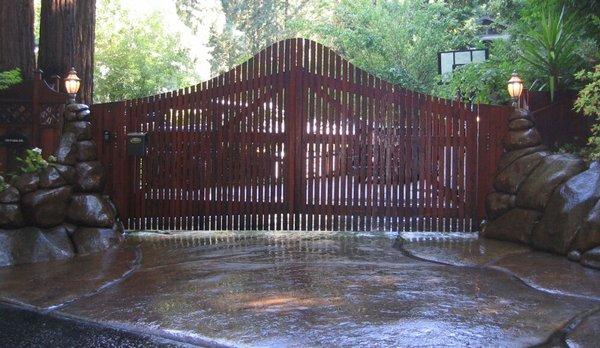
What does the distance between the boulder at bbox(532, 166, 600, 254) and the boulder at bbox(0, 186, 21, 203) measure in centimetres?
618

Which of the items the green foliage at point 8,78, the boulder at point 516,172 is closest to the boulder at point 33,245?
the green foliage at point 8,78

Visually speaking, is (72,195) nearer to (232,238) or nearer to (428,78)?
(232,238)

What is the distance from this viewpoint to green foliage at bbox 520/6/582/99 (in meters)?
9.85

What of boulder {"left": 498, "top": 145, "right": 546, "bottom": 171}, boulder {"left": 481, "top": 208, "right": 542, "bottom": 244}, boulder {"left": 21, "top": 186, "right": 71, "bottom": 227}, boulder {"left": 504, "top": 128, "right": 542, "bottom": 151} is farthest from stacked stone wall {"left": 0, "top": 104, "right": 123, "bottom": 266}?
boulder {"left": 504, "top": 128, "right": 542, "bottom": 151}

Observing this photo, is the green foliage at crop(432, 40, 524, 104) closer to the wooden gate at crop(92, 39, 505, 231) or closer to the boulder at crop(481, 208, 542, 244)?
the wooden gate at crop(92, 39, 505, 231)

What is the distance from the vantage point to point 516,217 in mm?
7699

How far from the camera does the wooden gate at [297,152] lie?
27.8 ft

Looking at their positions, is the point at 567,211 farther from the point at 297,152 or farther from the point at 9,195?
the point at 9,195

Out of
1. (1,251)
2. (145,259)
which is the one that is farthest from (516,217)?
(1,251)

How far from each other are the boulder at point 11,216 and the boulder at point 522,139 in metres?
6.35

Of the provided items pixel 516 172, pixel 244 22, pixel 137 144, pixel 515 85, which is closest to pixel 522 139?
pixel 516 172

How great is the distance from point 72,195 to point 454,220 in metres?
5.21

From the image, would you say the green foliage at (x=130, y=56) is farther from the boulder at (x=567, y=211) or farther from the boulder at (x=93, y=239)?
the boulder at (x=567, y=211)

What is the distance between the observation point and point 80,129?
317 inches
